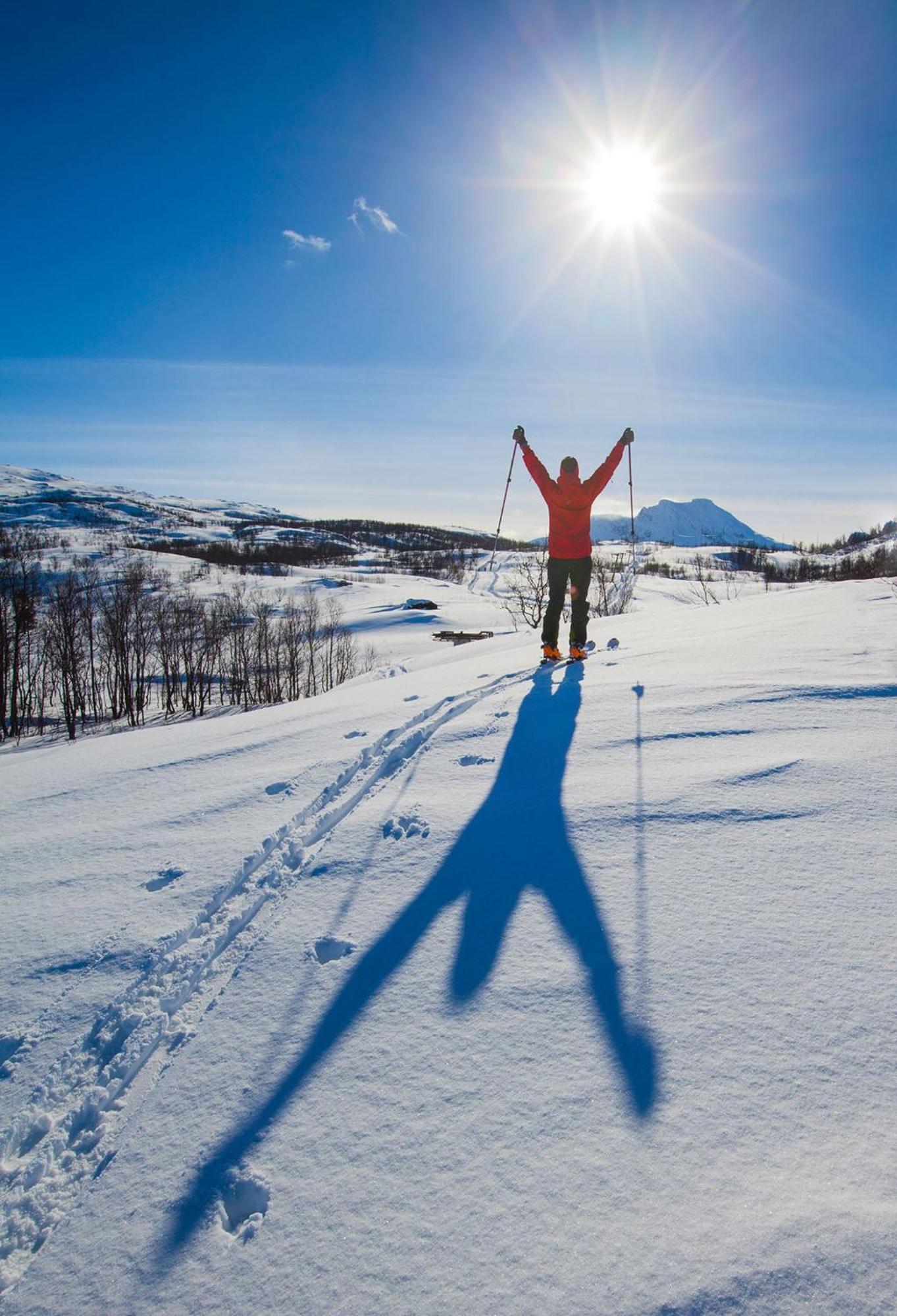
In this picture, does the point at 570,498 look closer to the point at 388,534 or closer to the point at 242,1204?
the point at 242,1204

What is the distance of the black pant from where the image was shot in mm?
6098

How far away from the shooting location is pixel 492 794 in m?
2.97

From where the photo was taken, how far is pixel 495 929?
202 centimetres

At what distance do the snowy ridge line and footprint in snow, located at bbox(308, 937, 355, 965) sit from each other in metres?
0.26

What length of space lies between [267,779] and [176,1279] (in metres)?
2.50

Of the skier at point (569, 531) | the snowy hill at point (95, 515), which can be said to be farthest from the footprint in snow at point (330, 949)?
the snowy hill at point (95, 515)

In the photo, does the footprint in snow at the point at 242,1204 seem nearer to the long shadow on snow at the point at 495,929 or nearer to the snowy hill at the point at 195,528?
the long shadow on snow at the point at 495,929

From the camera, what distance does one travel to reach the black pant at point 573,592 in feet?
20.0

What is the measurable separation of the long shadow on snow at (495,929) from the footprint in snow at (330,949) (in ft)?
0.30

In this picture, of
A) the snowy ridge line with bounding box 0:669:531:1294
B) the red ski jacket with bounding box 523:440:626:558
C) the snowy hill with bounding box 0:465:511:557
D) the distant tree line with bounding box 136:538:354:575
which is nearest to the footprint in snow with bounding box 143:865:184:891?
the snowy ridge line with bounding box 0:669:531:1294

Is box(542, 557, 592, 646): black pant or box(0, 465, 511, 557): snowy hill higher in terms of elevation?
box(0, 465, 511, 557): snowy hill

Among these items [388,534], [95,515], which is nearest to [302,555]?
[388,534]

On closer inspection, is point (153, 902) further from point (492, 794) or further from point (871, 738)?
point (871, 738)

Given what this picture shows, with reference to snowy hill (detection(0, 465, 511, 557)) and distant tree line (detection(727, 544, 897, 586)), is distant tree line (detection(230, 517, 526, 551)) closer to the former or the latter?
snowy hill (detection(0, 465, 511, 557))
